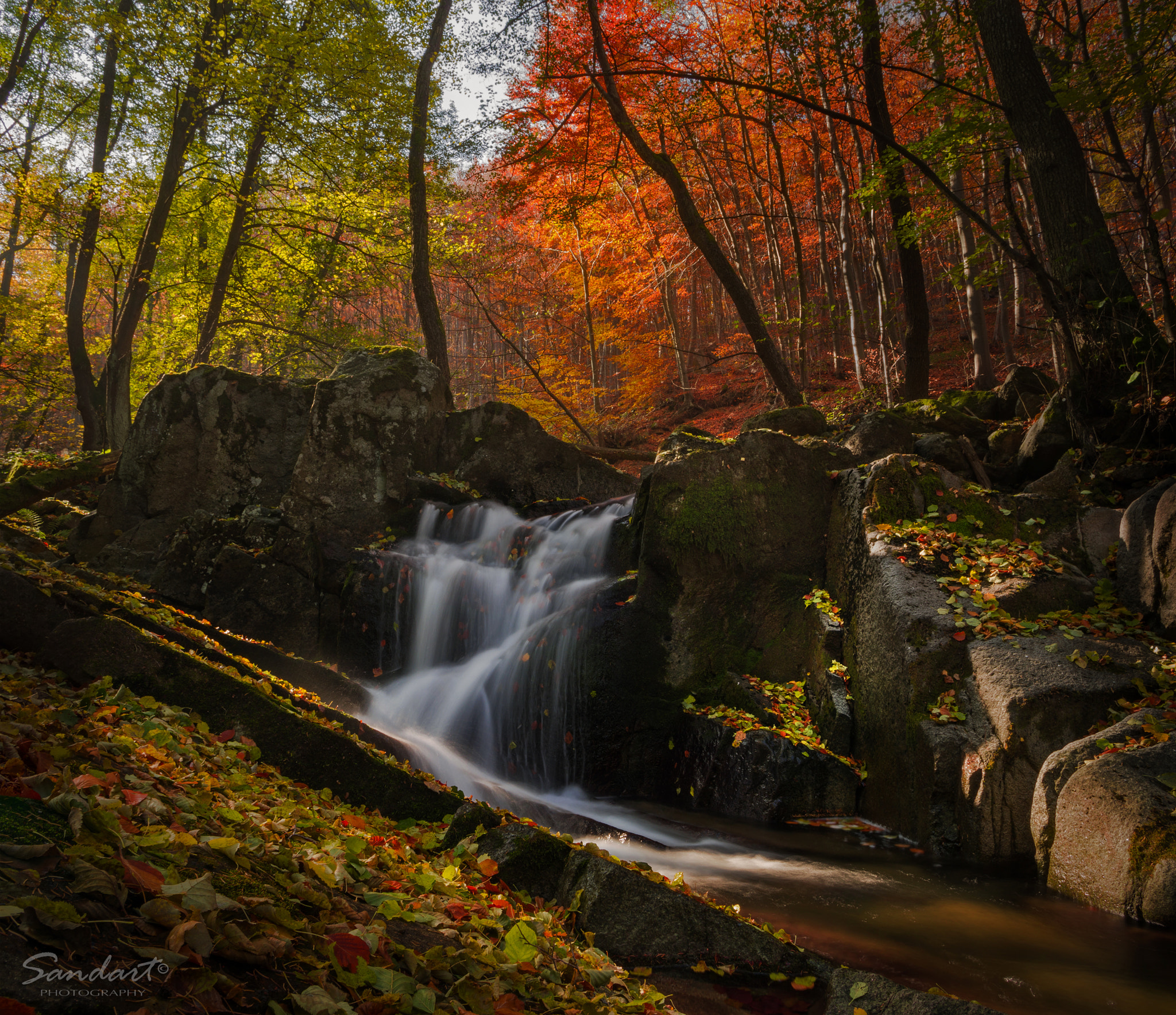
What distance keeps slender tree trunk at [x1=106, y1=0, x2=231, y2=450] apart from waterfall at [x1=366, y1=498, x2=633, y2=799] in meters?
7.56

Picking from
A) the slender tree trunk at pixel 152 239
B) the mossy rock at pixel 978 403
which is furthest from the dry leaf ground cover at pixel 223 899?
the slender tree trunk at pixel 152 239

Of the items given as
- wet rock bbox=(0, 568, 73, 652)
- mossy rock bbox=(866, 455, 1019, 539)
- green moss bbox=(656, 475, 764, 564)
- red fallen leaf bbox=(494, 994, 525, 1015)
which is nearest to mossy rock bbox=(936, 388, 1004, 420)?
mossy rock bbox=(866, 455, 1019, 539)

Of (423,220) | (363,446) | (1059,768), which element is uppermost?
(423,220)

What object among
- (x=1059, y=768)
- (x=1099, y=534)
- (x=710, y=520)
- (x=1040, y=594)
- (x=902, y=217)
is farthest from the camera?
(x=902, y=217)

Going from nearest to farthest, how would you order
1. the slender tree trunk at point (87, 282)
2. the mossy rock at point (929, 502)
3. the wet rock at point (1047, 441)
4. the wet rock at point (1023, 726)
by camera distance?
the wet rock at point (1023, 726) < the mossy rock at point (929, 502) < the wet rock at point (1047, 441) < the slender tree trunk at point (87, 282)

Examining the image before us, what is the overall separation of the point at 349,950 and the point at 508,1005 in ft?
1.71

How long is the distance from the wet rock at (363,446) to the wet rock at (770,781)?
6.50 metres

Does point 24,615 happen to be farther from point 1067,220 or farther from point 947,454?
point 1067,220

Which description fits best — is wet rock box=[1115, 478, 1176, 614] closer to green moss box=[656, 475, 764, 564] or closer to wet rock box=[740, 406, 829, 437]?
green moss box=[656, 475, 764, 564]

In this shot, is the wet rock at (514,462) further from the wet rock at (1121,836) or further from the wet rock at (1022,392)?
the wet rock at (1121,836)

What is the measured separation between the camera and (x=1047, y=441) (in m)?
8.12

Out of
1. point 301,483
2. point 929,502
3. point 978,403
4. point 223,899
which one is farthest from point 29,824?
point 978,403

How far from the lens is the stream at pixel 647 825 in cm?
349

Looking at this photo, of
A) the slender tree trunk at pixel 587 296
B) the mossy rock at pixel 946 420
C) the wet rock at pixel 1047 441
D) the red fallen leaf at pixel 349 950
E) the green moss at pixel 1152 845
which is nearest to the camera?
the red fallen leaf at pixel 349 950
